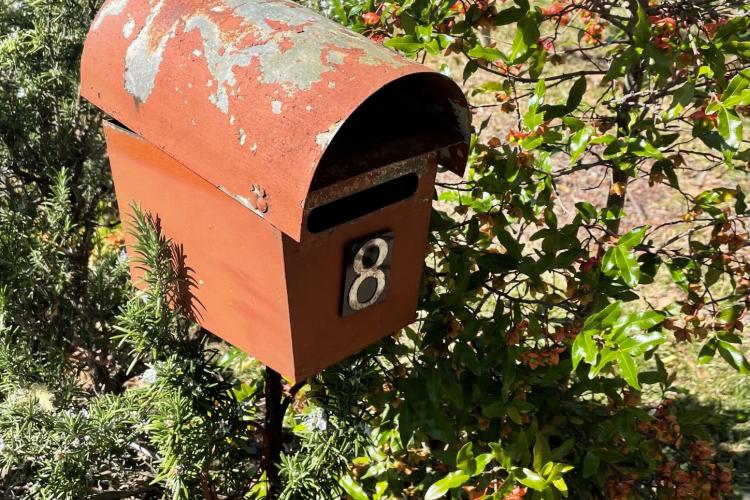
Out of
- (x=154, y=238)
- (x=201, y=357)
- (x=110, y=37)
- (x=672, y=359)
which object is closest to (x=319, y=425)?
(x=201, y=357)

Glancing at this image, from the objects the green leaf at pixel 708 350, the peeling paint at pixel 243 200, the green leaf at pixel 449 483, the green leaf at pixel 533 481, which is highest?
the peeling paint at pixel 243 200

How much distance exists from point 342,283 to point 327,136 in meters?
0.45

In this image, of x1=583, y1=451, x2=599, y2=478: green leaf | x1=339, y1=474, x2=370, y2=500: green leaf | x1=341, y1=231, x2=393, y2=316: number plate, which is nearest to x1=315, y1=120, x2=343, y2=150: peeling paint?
x1=341, y1=231, x2=393, y2=316: number plate

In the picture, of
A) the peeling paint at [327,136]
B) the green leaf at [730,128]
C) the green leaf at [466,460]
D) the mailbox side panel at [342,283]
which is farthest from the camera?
the green leaf at [466,460]

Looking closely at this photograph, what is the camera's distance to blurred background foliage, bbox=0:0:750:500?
7.14 feet

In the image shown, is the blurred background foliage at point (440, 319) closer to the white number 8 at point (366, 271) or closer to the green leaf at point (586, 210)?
the green leaf at point (586, 210)

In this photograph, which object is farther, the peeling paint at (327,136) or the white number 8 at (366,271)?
the white number 8 at (366,271)

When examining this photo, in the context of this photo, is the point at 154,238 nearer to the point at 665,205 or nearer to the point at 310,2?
the point at 310,2

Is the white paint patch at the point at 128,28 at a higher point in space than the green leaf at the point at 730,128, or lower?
higher

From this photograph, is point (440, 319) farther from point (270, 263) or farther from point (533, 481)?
point (270, 263)

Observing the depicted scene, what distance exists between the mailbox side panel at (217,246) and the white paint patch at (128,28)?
9.3 inches

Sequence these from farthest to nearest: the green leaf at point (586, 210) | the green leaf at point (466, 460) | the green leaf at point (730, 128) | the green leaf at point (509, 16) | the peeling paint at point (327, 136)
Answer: the green leaf at point (586, 210)
the green leaf at point (466, 460)
the green leaf at point (509, 16)
the green leaf at point (730, 128)
the peeling paint at point (327, 136)

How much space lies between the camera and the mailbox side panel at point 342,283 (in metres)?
1.80

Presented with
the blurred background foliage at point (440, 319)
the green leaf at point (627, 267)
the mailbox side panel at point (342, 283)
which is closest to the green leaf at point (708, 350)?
the blurred background foliage at point (440, 319)
